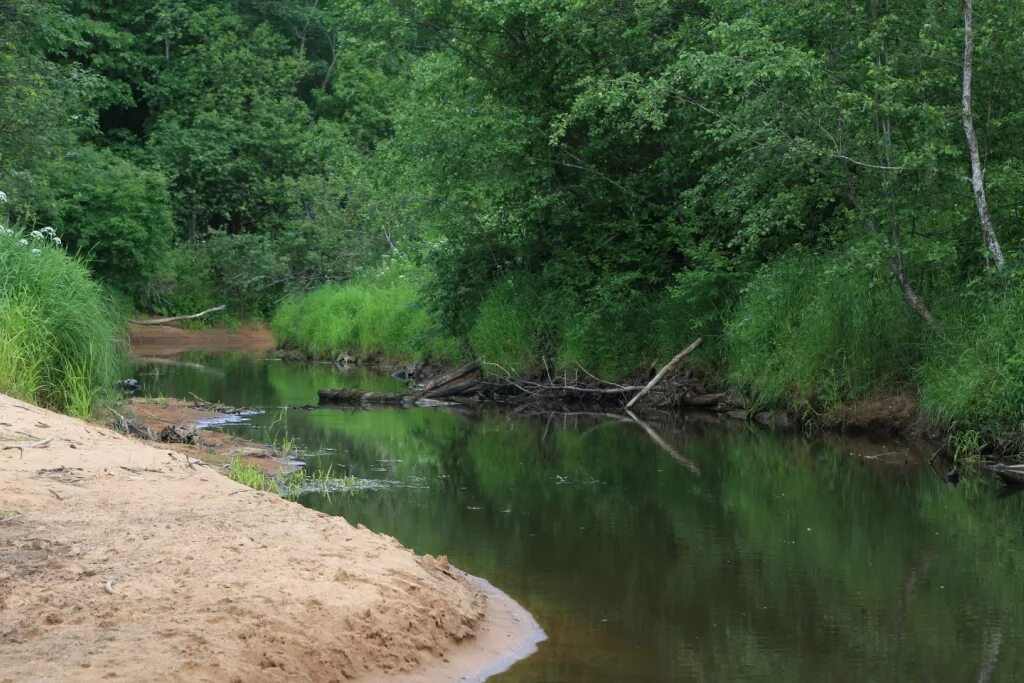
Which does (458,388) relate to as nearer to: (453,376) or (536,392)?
(453,376)

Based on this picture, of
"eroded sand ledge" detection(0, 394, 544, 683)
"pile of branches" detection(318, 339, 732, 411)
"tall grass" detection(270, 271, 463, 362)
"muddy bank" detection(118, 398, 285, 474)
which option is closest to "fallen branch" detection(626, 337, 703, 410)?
"pile of branches" detection(318, 339, 732, 411)

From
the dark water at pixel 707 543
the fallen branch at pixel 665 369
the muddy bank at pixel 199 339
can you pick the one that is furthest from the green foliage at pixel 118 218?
the dark water at pixel 707 543

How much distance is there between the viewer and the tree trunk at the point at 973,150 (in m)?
12.7

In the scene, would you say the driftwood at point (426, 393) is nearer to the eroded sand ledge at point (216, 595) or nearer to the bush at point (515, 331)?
the bush at point (515, 331)

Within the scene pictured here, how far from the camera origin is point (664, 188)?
1881 cm

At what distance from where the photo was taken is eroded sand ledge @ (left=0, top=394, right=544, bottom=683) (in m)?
4.99

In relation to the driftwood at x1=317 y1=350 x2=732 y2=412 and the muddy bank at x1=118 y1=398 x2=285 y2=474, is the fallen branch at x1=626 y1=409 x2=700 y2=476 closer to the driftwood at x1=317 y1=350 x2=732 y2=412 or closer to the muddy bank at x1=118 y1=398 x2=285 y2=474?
the driftwood at x1=317 y1=350 x2=732 y2=412

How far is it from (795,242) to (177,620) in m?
13.1

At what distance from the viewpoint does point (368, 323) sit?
1067 inches

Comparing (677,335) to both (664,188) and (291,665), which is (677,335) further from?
(291,665)

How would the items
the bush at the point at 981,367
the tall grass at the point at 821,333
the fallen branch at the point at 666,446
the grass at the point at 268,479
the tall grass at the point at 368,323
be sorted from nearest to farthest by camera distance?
1. the grass at the point at 268,479
2. the bush at the point at 981,367
3. the fallen branch at the point at 666,446
4. the tall grass at the point at 821,333
5. the tall grass at the point at 368,323

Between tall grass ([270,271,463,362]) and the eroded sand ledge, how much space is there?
14.1 metres

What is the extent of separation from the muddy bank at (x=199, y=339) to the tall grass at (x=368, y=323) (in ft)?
8.38

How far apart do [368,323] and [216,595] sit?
71.4ft
